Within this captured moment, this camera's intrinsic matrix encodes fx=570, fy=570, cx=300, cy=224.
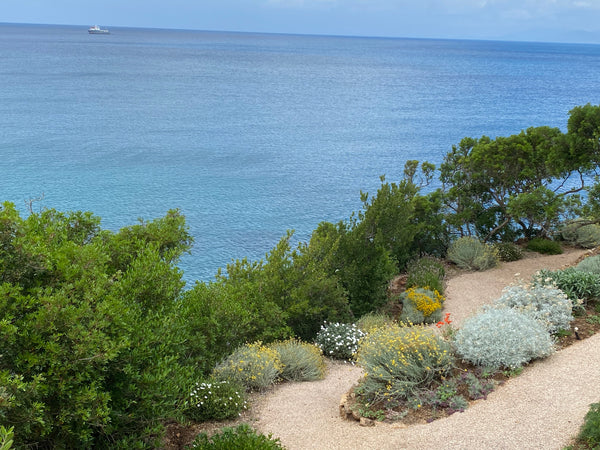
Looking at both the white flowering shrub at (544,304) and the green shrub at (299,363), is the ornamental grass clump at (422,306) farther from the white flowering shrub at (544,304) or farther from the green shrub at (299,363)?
the green shrub at (299,363)

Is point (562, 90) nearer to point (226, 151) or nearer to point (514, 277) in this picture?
point (226, 151)

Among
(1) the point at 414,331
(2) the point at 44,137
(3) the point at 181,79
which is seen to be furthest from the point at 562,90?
(1) the point at 414,331

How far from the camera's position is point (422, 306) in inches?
608

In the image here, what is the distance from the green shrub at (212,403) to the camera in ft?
30.0

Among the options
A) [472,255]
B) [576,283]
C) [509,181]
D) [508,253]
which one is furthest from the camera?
[509,181]

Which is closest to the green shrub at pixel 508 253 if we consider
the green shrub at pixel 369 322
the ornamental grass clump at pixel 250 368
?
the green shrub at pixel 369 322

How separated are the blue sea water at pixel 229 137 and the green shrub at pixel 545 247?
35.0 feet

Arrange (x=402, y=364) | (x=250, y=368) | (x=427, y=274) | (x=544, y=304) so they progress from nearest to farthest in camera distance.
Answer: (x=402, y=364)
(x=250, y=368)
(x=544, y=304)
(x=427, y=274)

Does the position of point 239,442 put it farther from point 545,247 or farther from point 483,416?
point 545,247

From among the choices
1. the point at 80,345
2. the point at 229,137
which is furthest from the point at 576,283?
the point at 229,137

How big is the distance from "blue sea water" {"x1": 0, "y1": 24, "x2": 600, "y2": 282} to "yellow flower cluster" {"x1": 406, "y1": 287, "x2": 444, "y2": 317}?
938 cm

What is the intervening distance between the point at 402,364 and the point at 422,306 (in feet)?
19.2

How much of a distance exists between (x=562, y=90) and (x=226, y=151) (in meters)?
63.1

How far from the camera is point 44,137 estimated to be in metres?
42.4
